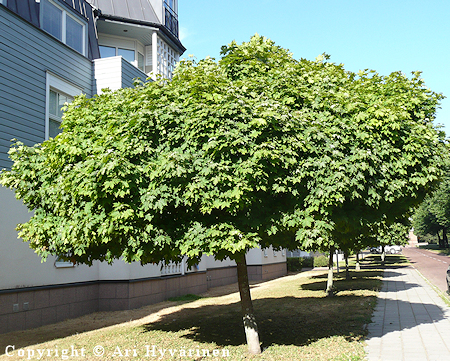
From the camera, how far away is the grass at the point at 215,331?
314 inches

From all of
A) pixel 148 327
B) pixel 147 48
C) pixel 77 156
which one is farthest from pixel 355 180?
pixel 147 48

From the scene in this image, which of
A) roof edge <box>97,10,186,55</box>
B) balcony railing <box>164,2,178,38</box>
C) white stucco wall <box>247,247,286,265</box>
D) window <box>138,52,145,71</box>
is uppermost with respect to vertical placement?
balcony railing <box>164,2,178,38</box>

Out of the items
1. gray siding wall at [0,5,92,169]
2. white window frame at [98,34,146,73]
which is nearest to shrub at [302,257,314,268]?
white window frame at [98,34,146,73]

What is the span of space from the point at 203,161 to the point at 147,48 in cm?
1369

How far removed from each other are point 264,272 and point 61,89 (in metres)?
18.1

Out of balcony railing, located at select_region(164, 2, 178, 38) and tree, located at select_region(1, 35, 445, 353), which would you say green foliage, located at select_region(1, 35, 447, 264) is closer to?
tree, located at select_region(1, 35, 445, 353)

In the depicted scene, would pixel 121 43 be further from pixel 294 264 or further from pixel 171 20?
pixel 294 264

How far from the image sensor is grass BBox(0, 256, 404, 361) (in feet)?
26.2

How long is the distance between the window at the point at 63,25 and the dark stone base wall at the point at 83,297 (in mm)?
8035

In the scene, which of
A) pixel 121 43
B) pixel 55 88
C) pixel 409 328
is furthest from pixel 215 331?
pixel 121 43

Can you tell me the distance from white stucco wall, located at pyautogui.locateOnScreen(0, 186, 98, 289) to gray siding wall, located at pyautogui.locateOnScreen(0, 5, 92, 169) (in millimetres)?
1103

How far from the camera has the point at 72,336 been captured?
31.9ft

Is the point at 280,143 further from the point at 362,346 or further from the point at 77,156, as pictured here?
the point at 362,346

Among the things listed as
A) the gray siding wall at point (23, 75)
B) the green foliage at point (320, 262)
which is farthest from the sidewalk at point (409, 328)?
the green foliage at point (320, 262)
